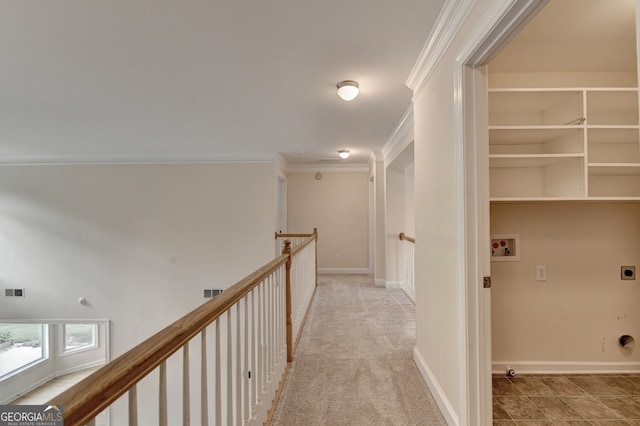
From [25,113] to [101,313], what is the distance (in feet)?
11.4

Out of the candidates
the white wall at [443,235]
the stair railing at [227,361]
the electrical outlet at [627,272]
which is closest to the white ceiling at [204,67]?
the white wall at [443,235]

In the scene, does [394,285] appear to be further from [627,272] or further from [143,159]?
[143,159]

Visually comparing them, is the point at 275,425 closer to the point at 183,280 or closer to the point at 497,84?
the point at 497,84

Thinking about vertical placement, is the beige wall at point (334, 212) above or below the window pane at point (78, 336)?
above

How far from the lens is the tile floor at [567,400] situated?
1762 mm

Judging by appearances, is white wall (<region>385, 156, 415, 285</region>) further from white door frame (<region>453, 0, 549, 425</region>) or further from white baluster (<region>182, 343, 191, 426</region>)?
white baluster (<region>182, 343, 191, 426</region>)

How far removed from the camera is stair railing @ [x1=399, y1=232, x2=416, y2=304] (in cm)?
449

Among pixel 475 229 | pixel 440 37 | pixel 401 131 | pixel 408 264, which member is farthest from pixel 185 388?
pixel 408 264

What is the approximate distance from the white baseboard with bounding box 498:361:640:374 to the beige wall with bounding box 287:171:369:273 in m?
4.34

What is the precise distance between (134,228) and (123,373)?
217 inches

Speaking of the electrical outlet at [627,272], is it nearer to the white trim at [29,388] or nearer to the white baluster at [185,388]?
the white baluster at [185,388]

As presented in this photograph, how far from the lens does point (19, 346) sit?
5816 mm

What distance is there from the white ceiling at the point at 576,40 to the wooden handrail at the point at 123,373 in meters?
2.22

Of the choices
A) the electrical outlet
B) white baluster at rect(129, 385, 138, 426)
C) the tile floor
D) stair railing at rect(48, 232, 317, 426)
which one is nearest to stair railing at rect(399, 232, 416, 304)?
stair railing at rect(48, 232, 317, 426)
